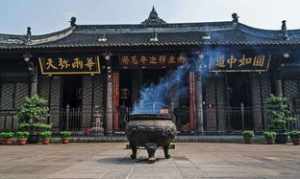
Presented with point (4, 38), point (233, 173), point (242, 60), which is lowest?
point (233, 173)

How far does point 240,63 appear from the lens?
13289 mm

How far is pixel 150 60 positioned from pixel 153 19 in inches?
288

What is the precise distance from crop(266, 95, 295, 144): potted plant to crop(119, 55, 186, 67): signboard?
4365 mm

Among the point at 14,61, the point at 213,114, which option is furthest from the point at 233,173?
the point at 14,61

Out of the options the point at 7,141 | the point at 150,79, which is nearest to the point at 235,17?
the point at 150,79

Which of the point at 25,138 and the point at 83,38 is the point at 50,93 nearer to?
the point at 25,138

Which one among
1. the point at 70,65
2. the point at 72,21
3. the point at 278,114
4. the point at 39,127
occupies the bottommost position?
the point at 39,127

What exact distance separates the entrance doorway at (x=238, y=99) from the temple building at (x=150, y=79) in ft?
0.16

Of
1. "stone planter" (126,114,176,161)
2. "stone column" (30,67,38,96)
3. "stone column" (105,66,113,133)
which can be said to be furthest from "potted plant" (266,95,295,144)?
"stone column" (30,67,38,96)

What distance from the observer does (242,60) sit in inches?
520

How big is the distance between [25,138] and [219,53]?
892 cm

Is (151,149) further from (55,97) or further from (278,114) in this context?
(55,97)

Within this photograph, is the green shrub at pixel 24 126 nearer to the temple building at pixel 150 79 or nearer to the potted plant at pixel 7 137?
the potted plant at pixel 7 137

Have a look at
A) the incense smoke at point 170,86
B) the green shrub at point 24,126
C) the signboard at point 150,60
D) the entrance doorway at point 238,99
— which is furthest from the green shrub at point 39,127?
the entrance doorway at point 238,99
